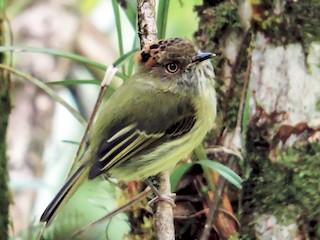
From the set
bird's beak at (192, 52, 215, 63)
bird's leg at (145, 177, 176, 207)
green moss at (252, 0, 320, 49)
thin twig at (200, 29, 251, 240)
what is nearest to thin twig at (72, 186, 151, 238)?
bird's leg at (145, 177, 176, 207)

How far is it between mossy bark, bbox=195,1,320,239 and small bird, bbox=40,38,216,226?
176 millimetres

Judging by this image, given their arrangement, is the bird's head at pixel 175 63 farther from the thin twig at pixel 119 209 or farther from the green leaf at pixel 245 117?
the thin twig at pixel 119 209

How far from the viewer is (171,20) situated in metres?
4.17

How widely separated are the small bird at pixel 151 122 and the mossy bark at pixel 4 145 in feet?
1.57

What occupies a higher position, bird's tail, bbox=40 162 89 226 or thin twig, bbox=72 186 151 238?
bird's tail, bbox=40 162 89 226

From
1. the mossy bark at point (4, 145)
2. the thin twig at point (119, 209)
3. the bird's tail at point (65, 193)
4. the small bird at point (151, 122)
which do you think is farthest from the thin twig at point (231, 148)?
the mossy bark at point (4, 145)

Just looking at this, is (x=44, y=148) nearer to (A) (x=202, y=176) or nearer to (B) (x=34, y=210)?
(B) (x=34, y=210)

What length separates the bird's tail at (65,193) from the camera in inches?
85.5

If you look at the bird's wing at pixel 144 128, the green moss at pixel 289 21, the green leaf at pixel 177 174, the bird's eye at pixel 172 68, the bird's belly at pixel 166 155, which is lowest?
the green leaf at pixel 177 174

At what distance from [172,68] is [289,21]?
46 centimetres

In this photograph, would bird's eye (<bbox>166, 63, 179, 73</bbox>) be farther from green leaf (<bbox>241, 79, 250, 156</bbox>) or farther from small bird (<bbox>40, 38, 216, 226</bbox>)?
green leaf (<bbox>241, 79, 250, 156</bbox>)

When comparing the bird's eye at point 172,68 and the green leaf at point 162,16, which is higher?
the green leaf at point 162,16

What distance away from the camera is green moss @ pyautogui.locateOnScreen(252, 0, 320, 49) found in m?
2.54

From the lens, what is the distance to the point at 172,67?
242 centimetres
